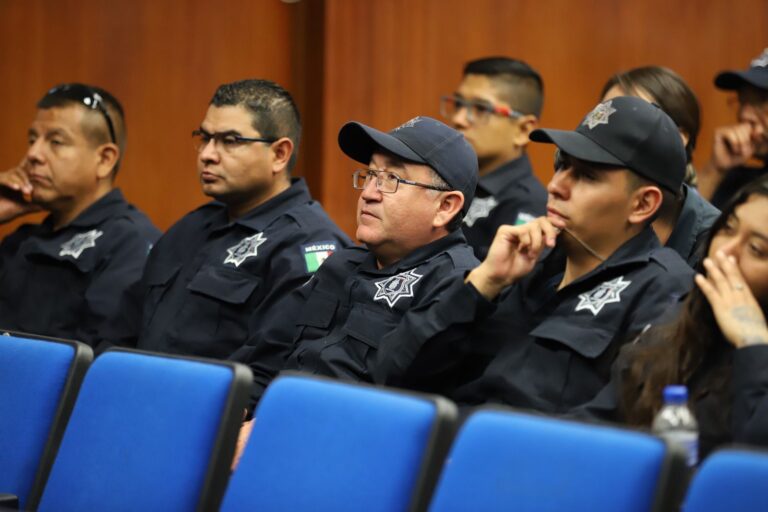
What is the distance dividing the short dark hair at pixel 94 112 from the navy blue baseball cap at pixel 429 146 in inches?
62.7

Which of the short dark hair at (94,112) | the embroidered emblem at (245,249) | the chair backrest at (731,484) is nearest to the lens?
the chair backrest at (731,484)

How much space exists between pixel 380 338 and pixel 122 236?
5.39 ft

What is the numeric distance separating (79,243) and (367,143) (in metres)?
1.51

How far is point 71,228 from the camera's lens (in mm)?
4156

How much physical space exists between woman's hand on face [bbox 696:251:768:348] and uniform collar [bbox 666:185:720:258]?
84cm

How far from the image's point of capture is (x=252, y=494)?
1802 millimetres

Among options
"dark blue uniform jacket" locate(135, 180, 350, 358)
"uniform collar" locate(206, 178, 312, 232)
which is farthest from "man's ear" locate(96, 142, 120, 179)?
"uniform collar" locate(206, 178, 312, 232)

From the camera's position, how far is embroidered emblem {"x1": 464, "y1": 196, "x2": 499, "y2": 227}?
3951mm

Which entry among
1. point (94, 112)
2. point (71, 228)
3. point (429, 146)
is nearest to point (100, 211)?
point (71, 228)

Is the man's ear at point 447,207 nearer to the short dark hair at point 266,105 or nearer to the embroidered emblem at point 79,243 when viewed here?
the short dark hair at point 266,105

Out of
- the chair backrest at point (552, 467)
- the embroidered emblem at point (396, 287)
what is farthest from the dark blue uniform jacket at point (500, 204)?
the chair backrest at point (552, 467)

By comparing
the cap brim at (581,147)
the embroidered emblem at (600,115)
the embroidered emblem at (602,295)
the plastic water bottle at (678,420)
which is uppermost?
the embroidered emblem at (600,115)

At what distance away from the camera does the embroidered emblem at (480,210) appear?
395 cm

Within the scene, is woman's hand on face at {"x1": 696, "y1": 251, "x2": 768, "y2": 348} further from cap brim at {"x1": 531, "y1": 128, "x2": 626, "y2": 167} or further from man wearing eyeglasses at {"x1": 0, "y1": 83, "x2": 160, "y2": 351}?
man wearing eyeglasses at {"x1": 0, "y1": 83, "x2": 160, "y2": 351}
